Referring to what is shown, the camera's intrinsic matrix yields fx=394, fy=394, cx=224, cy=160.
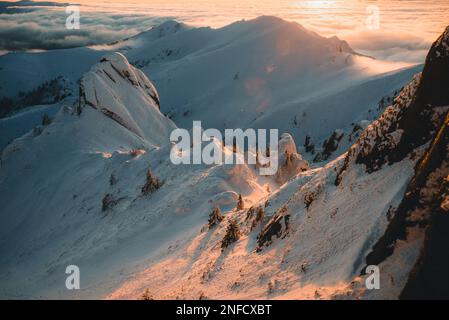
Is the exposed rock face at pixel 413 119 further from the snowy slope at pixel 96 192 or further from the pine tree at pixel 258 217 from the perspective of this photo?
the snowy slope at pixel 96 192

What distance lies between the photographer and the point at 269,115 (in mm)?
77688

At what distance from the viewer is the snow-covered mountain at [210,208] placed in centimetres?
880

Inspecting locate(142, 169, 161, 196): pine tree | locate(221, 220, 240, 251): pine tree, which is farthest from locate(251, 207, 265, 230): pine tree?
locate(142, 169, 161, 196): pine tree

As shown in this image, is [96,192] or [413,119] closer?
[413,119]

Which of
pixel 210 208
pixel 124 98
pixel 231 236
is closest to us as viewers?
pixel 231 236

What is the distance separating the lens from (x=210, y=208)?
22.3 metres

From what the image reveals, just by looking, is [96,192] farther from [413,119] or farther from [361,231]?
[413,119]

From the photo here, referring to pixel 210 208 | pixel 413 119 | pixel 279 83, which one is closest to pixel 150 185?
pixel 210 208

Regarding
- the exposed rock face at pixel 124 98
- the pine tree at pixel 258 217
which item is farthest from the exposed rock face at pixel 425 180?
the exposed rock face at pixel 124 98

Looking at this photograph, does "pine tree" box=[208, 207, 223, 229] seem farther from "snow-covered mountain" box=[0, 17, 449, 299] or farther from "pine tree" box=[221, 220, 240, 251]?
"pine tree" box=[221, 220, 240, 251]

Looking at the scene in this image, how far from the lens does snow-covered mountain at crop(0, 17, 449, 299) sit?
8797 mm

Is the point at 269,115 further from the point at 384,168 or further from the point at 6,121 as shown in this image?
the point at 384,168

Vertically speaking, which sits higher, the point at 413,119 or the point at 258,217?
the point at 413,119

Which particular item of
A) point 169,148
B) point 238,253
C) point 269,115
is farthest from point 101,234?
point 269,115
